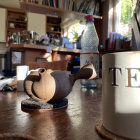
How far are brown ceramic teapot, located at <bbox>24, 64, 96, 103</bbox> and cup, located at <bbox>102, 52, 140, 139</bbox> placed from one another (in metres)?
0.16

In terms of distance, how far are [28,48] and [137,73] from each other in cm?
230

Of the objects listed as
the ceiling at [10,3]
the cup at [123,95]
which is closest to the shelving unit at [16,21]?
the ceiling at [10,3]

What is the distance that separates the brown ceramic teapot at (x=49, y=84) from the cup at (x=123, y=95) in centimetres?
16

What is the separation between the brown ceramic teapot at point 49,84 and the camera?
1.15 feet

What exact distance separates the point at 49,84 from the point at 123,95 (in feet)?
0.61

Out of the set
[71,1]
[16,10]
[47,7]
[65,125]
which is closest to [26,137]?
[65,125]

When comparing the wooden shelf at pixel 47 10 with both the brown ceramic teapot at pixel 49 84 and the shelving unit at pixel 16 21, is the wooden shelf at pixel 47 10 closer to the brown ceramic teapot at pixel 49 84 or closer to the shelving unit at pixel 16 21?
the brown ceramic teapot at pixel 49 84

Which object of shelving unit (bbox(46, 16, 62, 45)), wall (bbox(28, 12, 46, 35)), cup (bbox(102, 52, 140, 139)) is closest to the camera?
cup (bbox(102, 52, 140, 139))

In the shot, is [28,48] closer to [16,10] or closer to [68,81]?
[68,81]

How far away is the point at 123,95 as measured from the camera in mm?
204

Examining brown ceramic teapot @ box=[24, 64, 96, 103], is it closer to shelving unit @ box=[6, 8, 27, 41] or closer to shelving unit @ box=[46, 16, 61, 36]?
shelving unit @ box=[6, 8, 27, 41]

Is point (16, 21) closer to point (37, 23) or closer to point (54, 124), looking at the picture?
point (37, 23)

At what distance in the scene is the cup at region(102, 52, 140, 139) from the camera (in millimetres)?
194

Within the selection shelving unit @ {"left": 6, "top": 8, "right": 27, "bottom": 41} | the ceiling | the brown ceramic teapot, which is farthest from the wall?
the brown ceramic teapot
